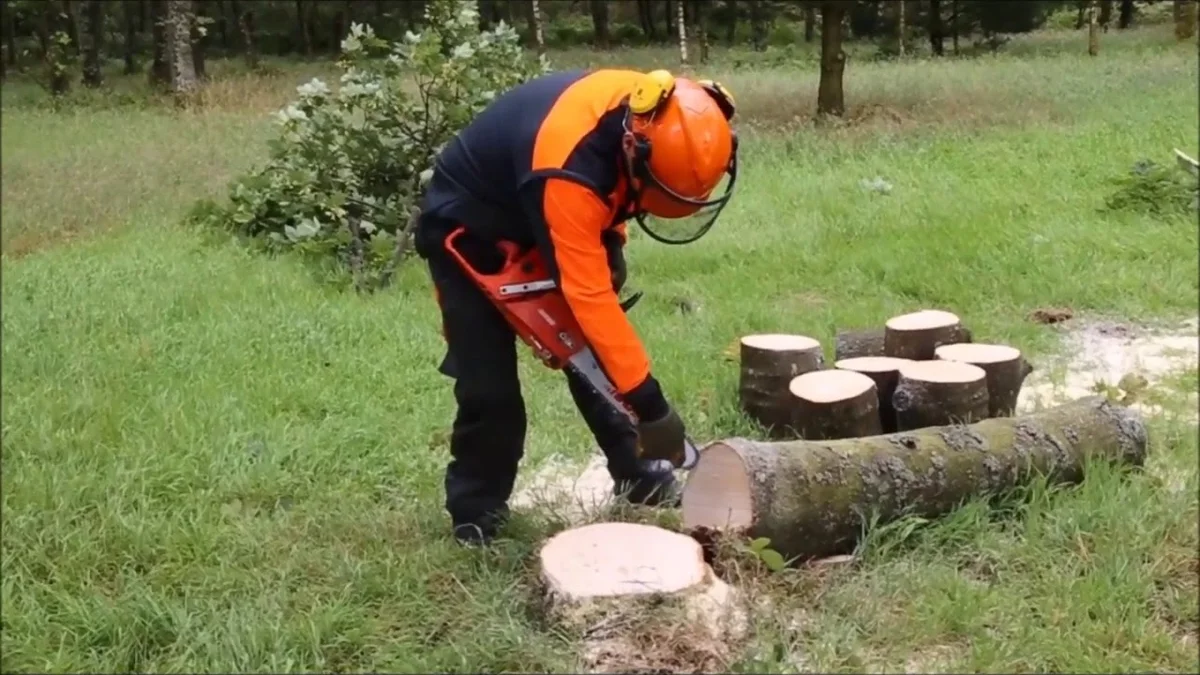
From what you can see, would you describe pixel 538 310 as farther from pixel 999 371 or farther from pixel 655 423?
pixel 999 371

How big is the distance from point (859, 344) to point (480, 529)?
1.89m

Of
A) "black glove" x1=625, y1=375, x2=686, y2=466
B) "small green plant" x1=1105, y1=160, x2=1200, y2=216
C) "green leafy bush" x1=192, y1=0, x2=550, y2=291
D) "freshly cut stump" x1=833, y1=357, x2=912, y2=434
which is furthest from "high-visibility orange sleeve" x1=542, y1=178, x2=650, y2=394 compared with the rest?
"green leafy bush" x1=192, y1=0, x2=550, y2=291

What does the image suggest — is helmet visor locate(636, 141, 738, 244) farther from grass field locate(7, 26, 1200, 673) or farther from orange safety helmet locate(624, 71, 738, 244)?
grass field locate(7, 26, 1200, 673)

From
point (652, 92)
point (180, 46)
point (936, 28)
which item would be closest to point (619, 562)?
point (652, 92)

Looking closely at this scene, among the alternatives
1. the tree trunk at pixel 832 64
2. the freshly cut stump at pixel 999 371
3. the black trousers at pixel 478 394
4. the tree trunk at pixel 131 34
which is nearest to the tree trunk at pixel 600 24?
the tree trunk at pixel 131 34

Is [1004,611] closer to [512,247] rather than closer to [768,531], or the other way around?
[768,531]

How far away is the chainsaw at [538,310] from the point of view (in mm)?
3143

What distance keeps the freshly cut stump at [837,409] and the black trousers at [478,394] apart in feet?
2.52

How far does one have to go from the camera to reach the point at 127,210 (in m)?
7.97

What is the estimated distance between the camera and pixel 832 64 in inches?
469

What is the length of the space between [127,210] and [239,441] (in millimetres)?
4410

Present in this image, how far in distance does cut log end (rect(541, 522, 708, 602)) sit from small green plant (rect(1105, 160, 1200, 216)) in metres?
3.06

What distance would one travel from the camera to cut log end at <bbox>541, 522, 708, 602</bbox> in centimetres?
281

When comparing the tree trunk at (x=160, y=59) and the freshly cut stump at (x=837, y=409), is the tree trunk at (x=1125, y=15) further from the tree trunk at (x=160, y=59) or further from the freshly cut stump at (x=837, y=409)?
the freshly cut stump at (x=837, y=409)
